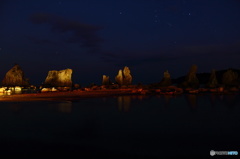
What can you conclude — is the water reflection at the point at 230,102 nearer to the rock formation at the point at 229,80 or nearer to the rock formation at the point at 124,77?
the rock formation at the point at 229,80

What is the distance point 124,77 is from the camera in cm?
15225

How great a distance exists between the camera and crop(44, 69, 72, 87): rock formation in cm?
13712

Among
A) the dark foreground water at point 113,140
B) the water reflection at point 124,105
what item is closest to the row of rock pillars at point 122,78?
the water reflection at point 124,105

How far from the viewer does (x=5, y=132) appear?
58.8 ft

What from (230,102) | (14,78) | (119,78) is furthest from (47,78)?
(230,102)

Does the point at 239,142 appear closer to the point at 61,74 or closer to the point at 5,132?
the point at 5,132

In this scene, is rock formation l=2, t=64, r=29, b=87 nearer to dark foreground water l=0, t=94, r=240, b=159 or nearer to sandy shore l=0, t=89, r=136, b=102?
sandy shore l=0, t=89, r=136, b=102

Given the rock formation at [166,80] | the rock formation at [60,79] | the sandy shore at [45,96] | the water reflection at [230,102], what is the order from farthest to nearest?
the rock formation at [60,79] < the rock formation at [166,80] < the sandy shore at [45,96] < the water reflection at [230,102]

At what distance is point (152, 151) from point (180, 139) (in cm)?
392

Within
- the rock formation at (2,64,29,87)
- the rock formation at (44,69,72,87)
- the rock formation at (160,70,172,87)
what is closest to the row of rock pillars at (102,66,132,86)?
the rock formation at (44,69,72,87)

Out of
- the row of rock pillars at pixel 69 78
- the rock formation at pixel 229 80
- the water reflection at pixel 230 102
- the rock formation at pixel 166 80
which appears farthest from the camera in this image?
the rock formation at pixel 166 80

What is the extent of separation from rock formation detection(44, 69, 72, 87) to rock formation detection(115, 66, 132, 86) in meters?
32.6

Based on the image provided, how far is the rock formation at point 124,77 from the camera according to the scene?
149275 millimetres

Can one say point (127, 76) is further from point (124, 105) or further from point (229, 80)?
point (124, 105)
